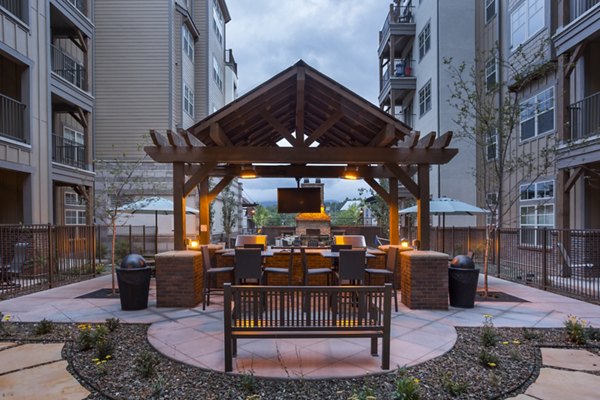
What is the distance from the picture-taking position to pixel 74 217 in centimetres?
1677

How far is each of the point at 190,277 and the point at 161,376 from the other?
3.09 m

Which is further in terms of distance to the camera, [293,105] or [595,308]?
[293,105]

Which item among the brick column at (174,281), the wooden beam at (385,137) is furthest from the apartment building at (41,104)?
the wooden beam at (385,137)

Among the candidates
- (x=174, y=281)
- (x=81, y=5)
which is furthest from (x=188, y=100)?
(x=174, y=281)

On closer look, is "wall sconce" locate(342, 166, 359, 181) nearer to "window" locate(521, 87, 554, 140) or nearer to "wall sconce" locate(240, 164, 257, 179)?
"wall sconce" locate(240, 164, 257, 179)

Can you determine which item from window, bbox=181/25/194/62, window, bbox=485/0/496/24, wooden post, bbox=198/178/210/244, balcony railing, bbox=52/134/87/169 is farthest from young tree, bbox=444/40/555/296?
balcony railing, bbox=52/134/87/169

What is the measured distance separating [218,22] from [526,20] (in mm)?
19647

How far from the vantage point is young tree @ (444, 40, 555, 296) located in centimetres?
829

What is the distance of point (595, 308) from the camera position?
7008mm

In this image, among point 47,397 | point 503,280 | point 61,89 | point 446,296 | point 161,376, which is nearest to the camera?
point 47,397

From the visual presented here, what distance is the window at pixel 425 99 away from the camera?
1838 centimetres

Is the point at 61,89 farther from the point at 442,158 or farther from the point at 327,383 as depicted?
the point at 327,383

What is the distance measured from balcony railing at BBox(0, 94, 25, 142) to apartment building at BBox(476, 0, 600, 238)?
14.5m

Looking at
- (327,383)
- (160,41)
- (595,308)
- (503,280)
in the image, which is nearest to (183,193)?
(327,383)
